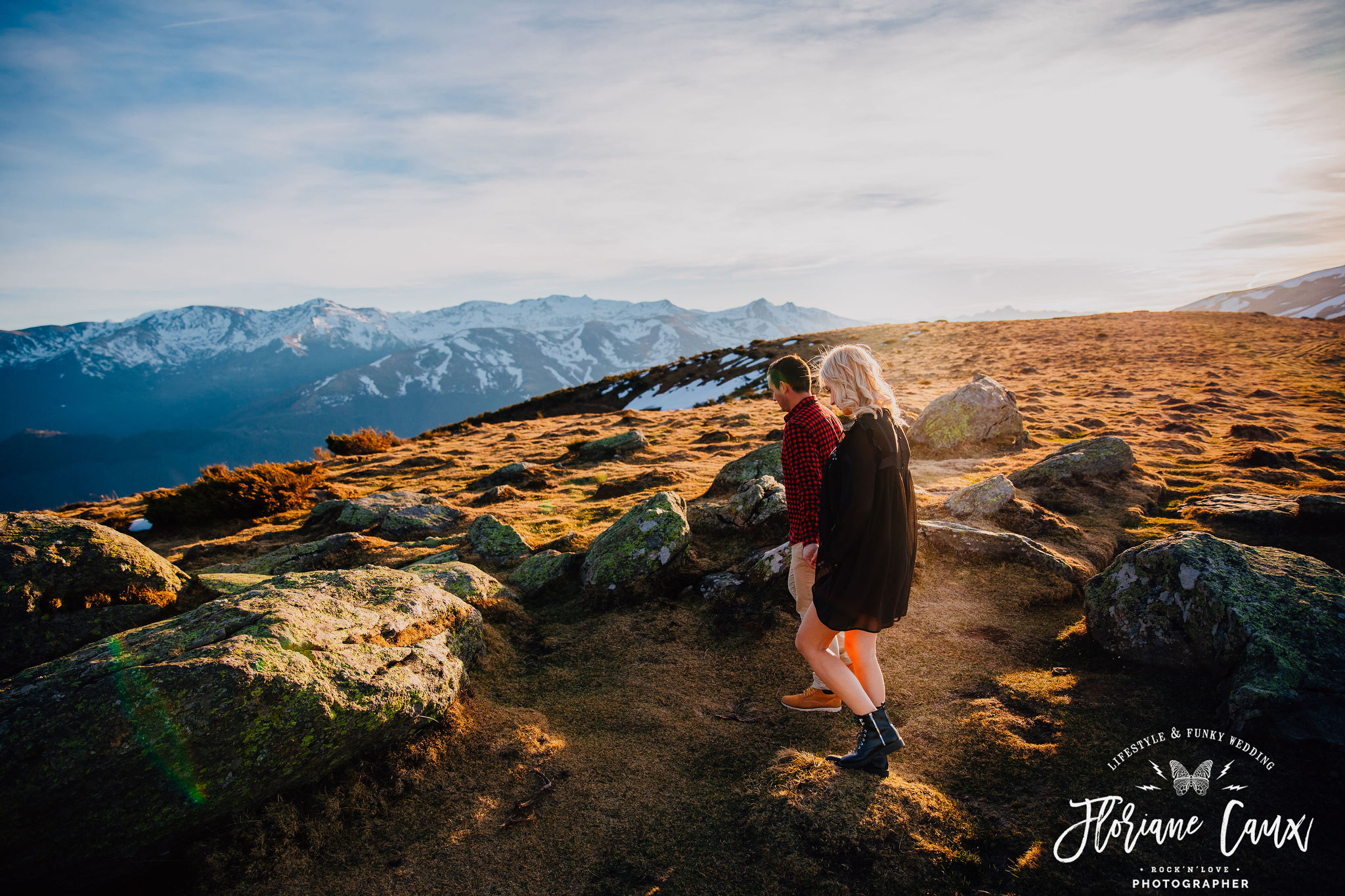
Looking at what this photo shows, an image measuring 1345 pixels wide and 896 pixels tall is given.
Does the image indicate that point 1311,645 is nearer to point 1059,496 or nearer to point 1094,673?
point 1094,673

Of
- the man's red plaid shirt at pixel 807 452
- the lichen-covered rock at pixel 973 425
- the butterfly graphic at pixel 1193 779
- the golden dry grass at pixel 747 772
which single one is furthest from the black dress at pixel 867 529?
the lichen-covered rock at pixel 973 425

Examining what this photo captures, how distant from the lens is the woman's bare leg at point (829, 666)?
4812 mm

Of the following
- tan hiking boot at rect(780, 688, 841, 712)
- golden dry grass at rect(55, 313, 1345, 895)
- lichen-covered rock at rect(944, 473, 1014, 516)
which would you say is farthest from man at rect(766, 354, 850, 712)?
lichen-covered rock at rect(944, 473, 1014, 516)

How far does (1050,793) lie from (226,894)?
649 cm

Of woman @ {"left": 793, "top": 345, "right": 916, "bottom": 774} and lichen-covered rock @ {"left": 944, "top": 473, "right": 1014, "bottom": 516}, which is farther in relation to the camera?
lichen-covered rock @ {"left": 944, "top": 473, "right": 1014, "bottom": 516}

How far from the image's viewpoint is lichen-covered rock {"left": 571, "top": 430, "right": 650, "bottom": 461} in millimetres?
19812

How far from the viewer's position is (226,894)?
3.96 m

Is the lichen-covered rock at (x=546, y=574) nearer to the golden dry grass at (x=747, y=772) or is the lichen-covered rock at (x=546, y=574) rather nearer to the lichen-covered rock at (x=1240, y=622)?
the golden dry grass at (x=747, y=772)

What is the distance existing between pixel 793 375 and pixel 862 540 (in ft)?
5.34

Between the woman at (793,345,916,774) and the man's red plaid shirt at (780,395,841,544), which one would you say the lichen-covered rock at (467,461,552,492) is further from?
the woman at (793,345,916,774)

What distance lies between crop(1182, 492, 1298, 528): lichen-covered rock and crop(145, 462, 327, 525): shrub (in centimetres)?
2139

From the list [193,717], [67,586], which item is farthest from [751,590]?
[67,586]

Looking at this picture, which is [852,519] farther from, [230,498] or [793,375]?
[230,498]

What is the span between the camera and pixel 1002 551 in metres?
8.47
